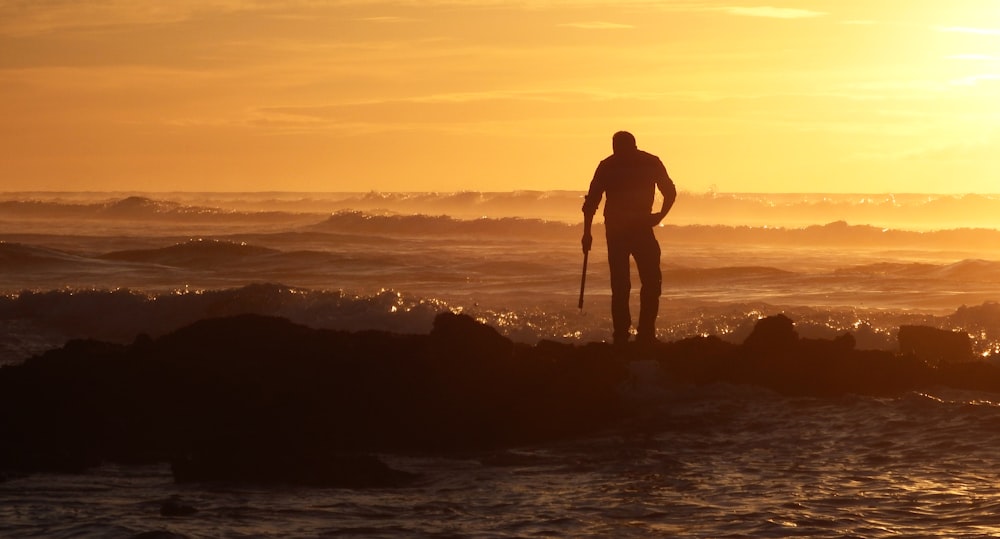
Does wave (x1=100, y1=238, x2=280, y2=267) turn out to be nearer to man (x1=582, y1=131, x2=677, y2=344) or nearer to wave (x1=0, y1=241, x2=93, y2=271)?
wave (x1=0, y1=241, x2=93, y2=271)

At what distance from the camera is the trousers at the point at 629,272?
38.6ft

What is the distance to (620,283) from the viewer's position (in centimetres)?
1190

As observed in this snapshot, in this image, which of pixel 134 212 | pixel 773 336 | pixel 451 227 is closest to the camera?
pixel 773 336

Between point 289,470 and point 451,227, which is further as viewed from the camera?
point 451,227

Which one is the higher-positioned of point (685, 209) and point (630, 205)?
point (685, 209)

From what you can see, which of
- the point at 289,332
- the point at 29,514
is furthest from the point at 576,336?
the point at 29,514

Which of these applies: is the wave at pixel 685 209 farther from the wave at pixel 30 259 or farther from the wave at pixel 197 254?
the wave at pixel 30 259

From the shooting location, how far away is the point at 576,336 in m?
15.2

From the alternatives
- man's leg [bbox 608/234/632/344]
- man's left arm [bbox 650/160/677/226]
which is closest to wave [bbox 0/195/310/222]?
man's leg [bbox 608/234/632/344]

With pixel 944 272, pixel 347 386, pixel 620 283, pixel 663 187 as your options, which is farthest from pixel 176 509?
pixel 944 272

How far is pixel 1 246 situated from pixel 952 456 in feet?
81.0

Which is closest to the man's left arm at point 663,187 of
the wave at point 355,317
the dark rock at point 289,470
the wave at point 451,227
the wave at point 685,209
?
the wave at point 355,317

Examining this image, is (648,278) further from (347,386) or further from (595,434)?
(347,386)

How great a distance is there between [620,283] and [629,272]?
0.13m
